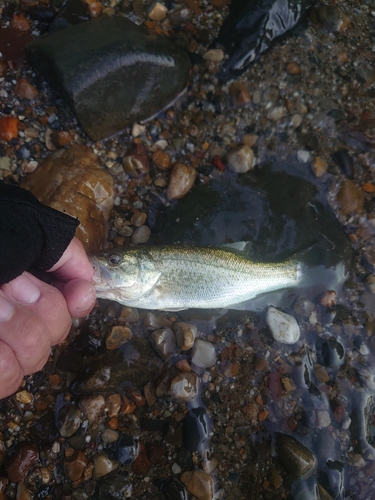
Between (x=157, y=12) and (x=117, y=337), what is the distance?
14.3ft

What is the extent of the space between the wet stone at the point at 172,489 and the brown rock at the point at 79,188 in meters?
2.45

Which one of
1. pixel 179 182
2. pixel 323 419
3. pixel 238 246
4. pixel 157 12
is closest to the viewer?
pixel 323 419

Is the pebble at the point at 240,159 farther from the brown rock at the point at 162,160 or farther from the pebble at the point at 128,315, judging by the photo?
the pebble at the point at 128,315

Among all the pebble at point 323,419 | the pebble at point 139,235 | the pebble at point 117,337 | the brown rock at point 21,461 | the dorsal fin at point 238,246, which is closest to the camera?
the brown rock at point 21,461

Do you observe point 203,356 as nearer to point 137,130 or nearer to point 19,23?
point 137,130

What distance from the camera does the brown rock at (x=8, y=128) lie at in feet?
14.2

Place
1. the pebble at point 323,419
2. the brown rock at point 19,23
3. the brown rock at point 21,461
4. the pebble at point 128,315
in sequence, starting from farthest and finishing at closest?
the brown rock at point 19,23
the pebble at point 128,315
the pebble at point 323,419
the brown rock at point 21,461

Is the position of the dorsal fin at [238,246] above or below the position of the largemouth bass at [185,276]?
above

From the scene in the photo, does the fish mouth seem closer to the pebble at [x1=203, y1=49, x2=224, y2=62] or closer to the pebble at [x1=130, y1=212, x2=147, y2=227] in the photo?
the pebble at [x1=130, y1=212, x2=147, y2=227]

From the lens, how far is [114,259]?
12.6ft

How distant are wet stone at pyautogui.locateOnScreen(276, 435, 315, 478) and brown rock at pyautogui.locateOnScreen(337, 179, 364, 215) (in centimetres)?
271

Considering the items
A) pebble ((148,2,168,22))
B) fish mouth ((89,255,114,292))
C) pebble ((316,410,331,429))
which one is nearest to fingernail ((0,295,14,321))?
fish mouth ((89,255,114,292))

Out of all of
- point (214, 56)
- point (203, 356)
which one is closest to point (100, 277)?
point (203, 356)

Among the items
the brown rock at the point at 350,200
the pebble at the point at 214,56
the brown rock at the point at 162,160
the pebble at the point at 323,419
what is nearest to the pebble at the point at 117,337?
the brown rock at the point at 162,160
